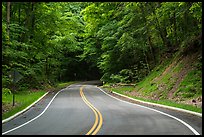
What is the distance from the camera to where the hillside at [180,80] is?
2351cm

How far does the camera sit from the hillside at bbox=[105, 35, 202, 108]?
2351cm

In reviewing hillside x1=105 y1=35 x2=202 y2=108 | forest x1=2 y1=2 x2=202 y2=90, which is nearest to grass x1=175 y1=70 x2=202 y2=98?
hillside x1=105 y1=35 x2=202 y2=108

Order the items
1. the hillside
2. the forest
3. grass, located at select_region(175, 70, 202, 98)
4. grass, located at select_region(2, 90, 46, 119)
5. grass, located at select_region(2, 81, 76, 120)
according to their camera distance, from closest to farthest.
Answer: grass, located at select_region(2, 90, 46, 119) < grass, located at select_region(2, 81, 76, 120) < grass, located at select_region(175, 70, 202, 98) < the hillside < the forest

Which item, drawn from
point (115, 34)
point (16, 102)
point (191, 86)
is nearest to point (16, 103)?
point (16, 102)

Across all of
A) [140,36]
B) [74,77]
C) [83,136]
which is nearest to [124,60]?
[140,36]

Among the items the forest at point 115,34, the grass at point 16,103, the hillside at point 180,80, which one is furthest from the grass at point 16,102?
the hillside at point 180,80

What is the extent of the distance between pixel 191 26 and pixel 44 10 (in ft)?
61.6

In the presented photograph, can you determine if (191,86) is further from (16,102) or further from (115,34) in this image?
(115,34)

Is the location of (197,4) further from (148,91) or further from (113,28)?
(113,28)

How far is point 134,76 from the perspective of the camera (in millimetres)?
45312

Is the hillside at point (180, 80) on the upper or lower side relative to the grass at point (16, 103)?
upper

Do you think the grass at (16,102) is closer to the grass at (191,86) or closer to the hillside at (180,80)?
the hillside at (180,80)

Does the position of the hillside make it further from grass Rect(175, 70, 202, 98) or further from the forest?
the forest

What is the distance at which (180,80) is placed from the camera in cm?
2694
